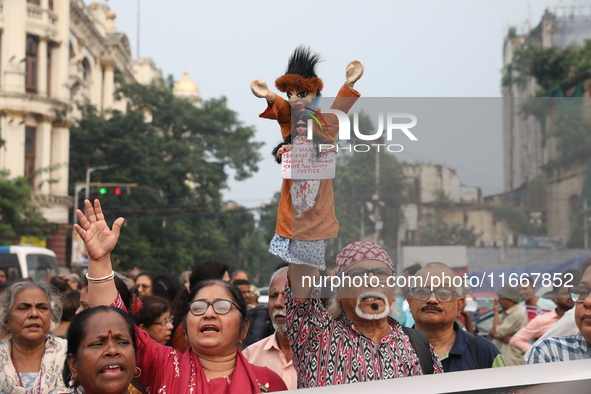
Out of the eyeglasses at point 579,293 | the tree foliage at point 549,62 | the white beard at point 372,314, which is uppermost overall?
the tree foliage at point 549,62

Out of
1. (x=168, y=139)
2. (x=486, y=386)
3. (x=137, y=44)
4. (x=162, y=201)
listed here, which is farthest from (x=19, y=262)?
(x=137, y=44)

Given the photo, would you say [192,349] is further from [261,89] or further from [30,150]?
[30,150]

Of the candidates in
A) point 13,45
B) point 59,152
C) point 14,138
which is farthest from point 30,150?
point 13,45

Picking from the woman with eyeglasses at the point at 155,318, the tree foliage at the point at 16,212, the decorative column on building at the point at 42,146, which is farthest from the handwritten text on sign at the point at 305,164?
the decorative column on building at the point at 42,146

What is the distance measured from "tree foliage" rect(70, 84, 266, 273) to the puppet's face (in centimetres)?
2982

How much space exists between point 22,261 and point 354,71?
729 inches

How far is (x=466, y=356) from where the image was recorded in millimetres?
3805

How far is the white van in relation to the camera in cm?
1991

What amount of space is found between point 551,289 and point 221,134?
114 ft

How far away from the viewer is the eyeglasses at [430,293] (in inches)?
139

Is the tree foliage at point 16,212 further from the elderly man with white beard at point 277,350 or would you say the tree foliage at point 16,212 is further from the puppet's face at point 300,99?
the puppet's face at point 300,99

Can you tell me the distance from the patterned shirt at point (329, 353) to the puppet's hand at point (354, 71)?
2.70 ft

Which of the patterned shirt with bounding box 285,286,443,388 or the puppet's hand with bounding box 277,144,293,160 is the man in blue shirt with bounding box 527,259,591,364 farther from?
the puppet's hand with bounding box 277,144,293,160

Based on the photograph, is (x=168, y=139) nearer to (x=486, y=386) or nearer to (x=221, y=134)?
(x=221, y=134)
